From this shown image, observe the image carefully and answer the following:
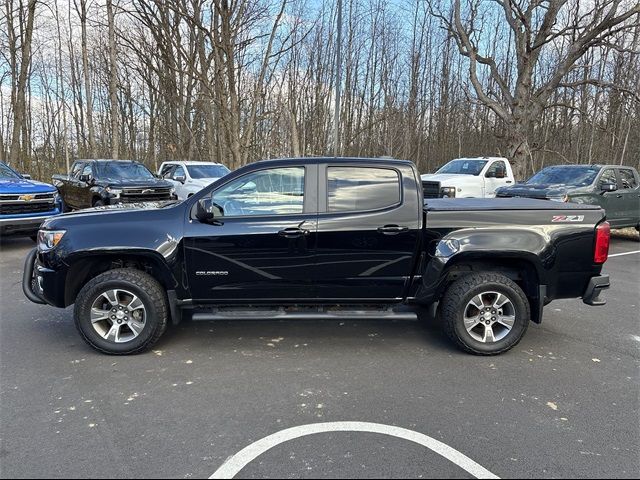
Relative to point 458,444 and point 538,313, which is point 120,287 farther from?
point 538,313

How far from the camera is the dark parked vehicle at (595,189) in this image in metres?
10.4

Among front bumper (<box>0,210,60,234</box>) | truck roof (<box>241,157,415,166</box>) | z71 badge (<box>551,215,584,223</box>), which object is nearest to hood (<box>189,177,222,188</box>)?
front bumper (<box>0,210,60,234</box>)

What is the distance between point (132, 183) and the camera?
12.3 meters

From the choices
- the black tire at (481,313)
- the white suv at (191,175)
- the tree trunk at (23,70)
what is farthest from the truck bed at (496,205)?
the tree trunk at (23,70)

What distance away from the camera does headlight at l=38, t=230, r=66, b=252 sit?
165 inches

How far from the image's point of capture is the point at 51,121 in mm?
35219

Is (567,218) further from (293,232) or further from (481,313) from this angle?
(293,232)

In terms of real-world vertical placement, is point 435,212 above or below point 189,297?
above

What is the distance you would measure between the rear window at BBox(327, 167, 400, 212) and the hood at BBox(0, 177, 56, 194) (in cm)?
748

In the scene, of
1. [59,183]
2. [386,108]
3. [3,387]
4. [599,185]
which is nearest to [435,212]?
[3,387]

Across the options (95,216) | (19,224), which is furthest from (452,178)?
(95,216)

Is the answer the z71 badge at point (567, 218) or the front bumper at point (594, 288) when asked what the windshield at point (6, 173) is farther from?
the front bumper at point (594, 288)

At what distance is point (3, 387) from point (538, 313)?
4.67 metres

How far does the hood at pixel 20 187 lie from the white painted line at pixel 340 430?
8.39 metres
